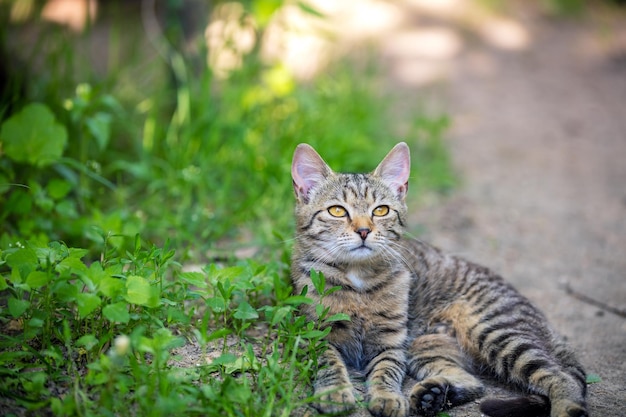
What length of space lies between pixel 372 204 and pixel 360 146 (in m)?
2.25

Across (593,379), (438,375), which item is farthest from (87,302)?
(593,379)

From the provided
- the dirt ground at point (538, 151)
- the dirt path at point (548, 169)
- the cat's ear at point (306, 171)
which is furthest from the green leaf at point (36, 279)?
the dirt path at point (548, 169)

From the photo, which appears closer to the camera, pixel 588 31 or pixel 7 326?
pixel 7 326

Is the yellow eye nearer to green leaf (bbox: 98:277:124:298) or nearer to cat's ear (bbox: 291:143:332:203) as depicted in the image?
cat's ear (bbox: 291:143:332:203)

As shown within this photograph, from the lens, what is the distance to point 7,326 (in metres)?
3.15

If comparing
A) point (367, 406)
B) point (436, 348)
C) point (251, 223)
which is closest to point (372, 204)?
point (436, 348)

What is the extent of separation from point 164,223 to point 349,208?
1.70 meters

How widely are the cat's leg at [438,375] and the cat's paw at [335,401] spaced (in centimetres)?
32

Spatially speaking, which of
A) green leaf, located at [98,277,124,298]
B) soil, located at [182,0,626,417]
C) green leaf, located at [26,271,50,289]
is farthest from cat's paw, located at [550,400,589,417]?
green leaf, located at [26,271,50,289]

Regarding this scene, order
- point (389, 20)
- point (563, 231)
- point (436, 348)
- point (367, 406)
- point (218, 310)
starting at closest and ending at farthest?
point (367, 406)
point (218, 310)
point (436, 348)
point (563, 231)
point (389, 20)

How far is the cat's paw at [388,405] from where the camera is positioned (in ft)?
9.27

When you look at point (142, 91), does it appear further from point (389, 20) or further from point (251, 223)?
point (389, 20)

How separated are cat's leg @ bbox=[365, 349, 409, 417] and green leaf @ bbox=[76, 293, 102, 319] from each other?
128 centimetres

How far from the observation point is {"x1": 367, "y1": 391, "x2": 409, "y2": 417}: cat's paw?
2.83 metres
